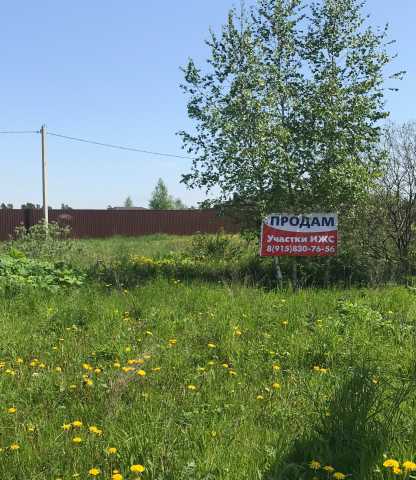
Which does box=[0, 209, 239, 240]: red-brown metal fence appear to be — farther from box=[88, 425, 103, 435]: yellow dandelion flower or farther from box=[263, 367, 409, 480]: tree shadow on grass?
box=[88, 425, 103, 435]: yellow dandelion flower

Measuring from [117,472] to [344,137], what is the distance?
7.22 m

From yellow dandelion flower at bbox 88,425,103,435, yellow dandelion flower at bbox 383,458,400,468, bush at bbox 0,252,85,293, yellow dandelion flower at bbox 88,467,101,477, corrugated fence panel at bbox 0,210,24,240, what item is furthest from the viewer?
corrugated fence panel at bbox 0,210,24,240

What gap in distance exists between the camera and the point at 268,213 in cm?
877

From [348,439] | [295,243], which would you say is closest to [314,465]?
[348,439]

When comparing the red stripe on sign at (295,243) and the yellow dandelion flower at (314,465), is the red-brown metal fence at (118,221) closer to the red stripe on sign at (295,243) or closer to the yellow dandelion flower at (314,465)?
the red stripe on sign at (295,243)

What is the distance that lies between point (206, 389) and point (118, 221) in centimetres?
2497

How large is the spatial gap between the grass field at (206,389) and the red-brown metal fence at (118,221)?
20.6m

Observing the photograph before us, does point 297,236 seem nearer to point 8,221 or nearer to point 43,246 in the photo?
point 43,246

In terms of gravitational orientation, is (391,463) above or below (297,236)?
below

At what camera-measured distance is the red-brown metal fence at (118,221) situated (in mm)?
26281

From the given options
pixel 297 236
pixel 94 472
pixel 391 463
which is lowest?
pixel 94 472

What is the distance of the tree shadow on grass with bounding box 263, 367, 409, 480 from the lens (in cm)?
270

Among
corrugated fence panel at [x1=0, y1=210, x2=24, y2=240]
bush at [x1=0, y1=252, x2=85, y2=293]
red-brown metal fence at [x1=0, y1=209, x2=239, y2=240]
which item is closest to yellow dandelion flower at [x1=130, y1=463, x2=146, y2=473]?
bush at [x1=0, y1=252, x2=85, y2=293]

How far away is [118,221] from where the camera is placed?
28250 millimetres
